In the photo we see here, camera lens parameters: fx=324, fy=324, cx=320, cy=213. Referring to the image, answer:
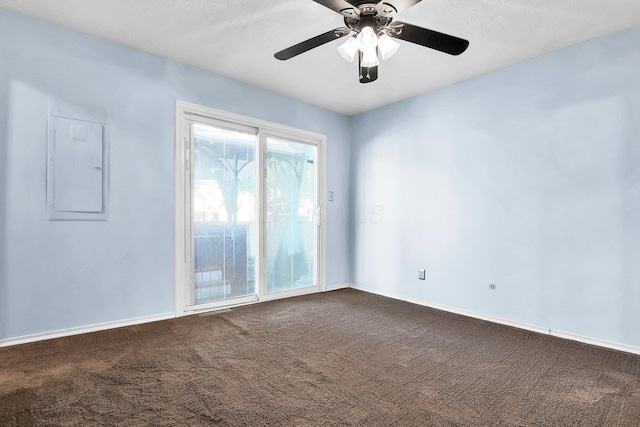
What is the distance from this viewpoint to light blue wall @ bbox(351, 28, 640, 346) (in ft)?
8.30

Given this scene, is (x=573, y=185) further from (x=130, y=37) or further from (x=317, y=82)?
(x=130, y=37)

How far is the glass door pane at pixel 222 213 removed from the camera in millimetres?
3361

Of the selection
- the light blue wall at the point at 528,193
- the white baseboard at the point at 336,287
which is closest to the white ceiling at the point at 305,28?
the light blue wall at the point at 528,193

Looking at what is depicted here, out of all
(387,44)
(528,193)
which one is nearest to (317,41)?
(387,44)

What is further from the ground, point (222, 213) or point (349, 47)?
point (349, 47)

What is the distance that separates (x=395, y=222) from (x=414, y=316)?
123cm

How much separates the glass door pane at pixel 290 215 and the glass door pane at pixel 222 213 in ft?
0.78

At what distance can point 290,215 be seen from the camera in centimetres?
416

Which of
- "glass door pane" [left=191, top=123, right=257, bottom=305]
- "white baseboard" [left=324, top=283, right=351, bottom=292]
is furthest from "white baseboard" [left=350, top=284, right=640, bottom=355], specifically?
"glass door pane" [left=191, top=123, right=257, bottom=305]

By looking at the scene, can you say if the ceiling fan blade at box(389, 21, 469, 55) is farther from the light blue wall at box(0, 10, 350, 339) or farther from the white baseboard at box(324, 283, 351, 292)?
the white baseboard at box(324, 283, 351, 292)

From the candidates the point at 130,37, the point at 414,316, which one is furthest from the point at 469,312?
the point at 130,37

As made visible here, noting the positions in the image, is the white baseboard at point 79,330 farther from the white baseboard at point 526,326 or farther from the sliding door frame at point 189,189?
the white baseboard at point 526,326

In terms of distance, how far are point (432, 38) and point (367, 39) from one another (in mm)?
392

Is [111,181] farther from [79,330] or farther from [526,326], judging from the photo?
[526,326]
